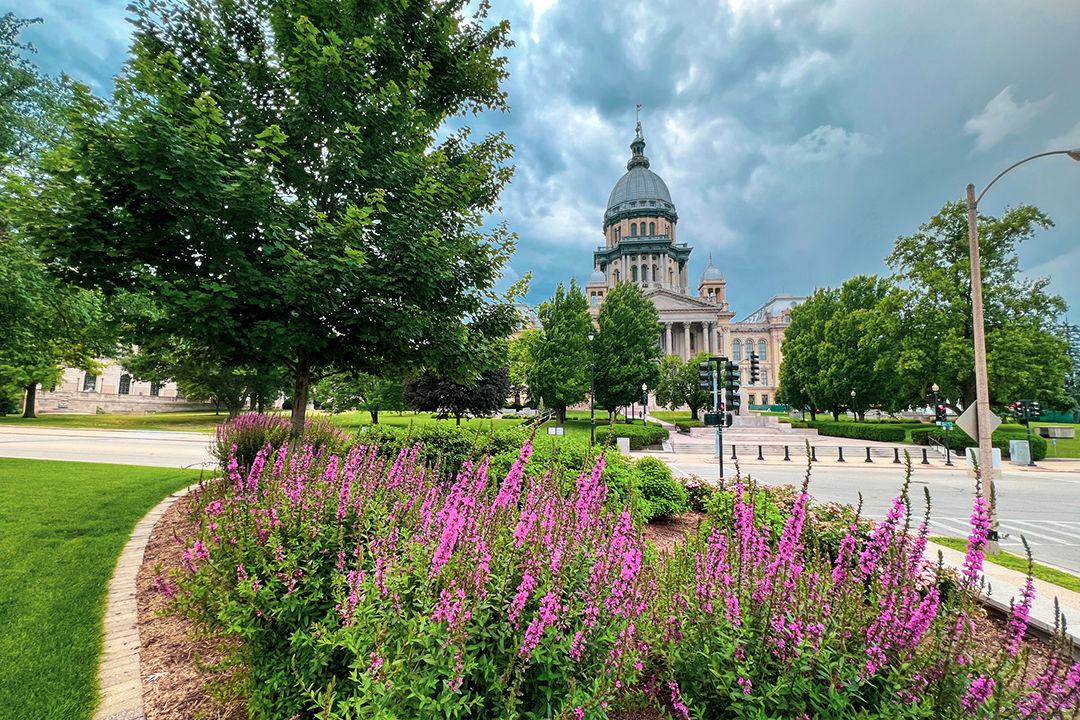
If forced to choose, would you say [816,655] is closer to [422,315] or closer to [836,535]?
[836,535]

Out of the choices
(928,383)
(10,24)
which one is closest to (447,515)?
(10,24)

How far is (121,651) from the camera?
3.46m

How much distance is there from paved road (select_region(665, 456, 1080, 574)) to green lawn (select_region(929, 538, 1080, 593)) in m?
0.64

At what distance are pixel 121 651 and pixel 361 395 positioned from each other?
146ft

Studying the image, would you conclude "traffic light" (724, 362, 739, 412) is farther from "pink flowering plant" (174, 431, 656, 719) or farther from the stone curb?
the stone curb

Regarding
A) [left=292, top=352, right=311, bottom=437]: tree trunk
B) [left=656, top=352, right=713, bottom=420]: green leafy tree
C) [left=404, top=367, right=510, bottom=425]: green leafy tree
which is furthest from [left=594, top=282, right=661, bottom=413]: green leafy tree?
[left=292, top=352, right=311, bottom=437]: tree trunk

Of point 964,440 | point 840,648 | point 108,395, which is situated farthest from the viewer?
point 108,395

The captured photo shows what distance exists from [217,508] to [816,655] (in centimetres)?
481

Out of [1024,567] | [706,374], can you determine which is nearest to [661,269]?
[706,374]

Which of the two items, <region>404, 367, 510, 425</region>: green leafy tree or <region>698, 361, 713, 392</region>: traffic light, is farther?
<region>404, 367, 510, 425</region>: green leafy tree

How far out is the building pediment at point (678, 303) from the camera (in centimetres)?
7194

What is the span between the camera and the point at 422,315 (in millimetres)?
7223

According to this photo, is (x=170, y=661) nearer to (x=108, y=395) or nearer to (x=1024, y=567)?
(x=1024, y=567)

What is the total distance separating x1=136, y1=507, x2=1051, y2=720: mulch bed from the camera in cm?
282
